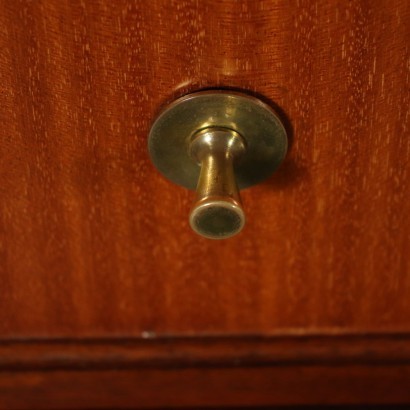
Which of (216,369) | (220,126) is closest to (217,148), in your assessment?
(220,126)

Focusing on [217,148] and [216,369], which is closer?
[217,148]

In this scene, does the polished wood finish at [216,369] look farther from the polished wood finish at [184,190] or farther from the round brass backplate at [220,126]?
the round brass backplate at [220,126]

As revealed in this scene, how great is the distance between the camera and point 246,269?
0.42 meters

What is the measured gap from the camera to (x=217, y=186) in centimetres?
30

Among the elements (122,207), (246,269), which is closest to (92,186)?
(122,207)

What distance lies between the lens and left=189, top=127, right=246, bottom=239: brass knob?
295 mm

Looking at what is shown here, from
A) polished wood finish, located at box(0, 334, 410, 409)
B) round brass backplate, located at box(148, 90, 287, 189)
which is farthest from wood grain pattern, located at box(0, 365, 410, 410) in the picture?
round brass backplate, located at box(148, 90, 287, 189)

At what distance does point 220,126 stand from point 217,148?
0.01 metres

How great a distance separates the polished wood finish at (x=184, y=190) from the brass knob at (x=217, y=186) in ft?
0.10

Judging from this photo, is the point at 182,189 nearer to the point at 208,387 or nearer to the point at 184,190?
the point at 184,190

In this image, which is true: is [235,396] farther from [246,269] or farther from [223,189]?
[223,189]

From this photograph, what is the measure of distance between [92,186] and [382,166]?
0.20m

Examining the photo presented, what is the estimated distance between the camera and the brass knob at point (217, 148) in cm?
30

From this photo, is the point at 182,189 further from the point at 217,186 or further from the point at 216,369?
the point at 216,369
